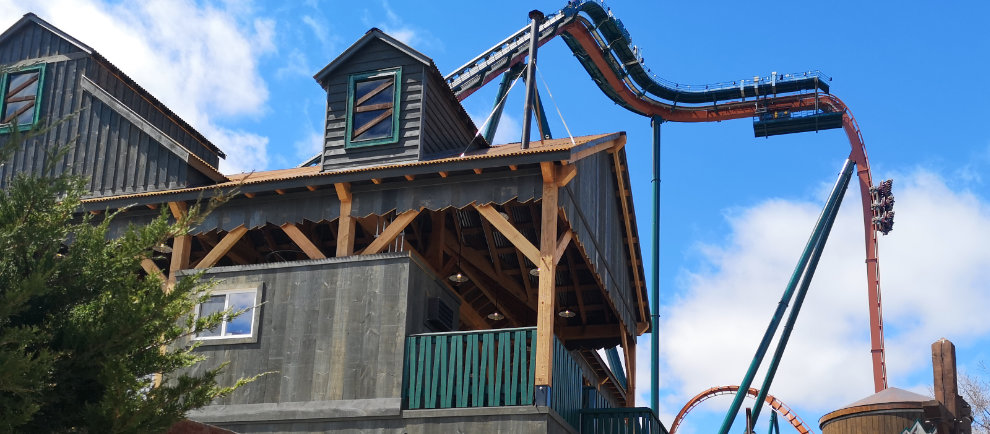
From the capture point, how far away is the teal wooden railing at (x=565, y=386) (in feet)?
Result: 51.0

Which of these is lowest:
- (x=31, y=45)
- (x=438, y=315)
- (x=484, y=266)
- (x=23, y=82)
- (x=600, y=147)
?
(x=438, y=315)

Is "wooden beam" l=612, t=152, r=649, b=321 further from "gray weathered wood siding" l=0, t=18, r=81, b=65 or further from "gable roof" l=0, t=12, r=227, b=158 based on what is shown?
"gray weathered wood siding" l=0, t=18, r=81, b=65

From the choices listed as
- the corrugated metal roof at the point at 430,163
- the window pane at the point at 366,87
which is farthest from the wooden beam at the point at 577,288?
the window pane at the point at 366,87

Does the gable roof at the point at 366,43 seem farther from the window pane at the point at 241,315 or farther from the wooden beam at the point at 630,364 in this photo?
the wooden beam at the point at 630,364

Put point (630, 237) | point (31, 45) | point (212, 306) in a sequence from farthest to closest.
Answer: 1. point (630, 237)
2. point (31, 45)
3. point (212, 306)

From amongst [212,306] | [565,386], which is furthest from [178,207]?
[565,386]

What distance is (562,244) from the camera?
16297 mm

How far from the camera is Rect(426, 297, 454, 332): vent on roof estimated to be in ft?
54.5

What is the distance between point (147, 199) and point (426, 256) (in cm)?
499

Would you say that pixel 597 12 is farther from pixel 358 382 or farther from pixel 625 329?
pixel 358 382

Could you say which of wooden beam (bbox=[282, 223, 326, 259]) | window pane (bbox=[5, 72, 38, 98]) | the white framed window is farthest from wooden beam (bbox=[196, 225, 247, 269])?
window pane (bbox=[5, 72, 38, 98])

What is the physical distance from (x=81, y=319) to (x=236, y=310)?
820cm

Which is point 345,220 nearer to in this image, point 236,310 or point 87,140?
point 236,310

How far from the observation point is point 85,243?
901 centimetres
